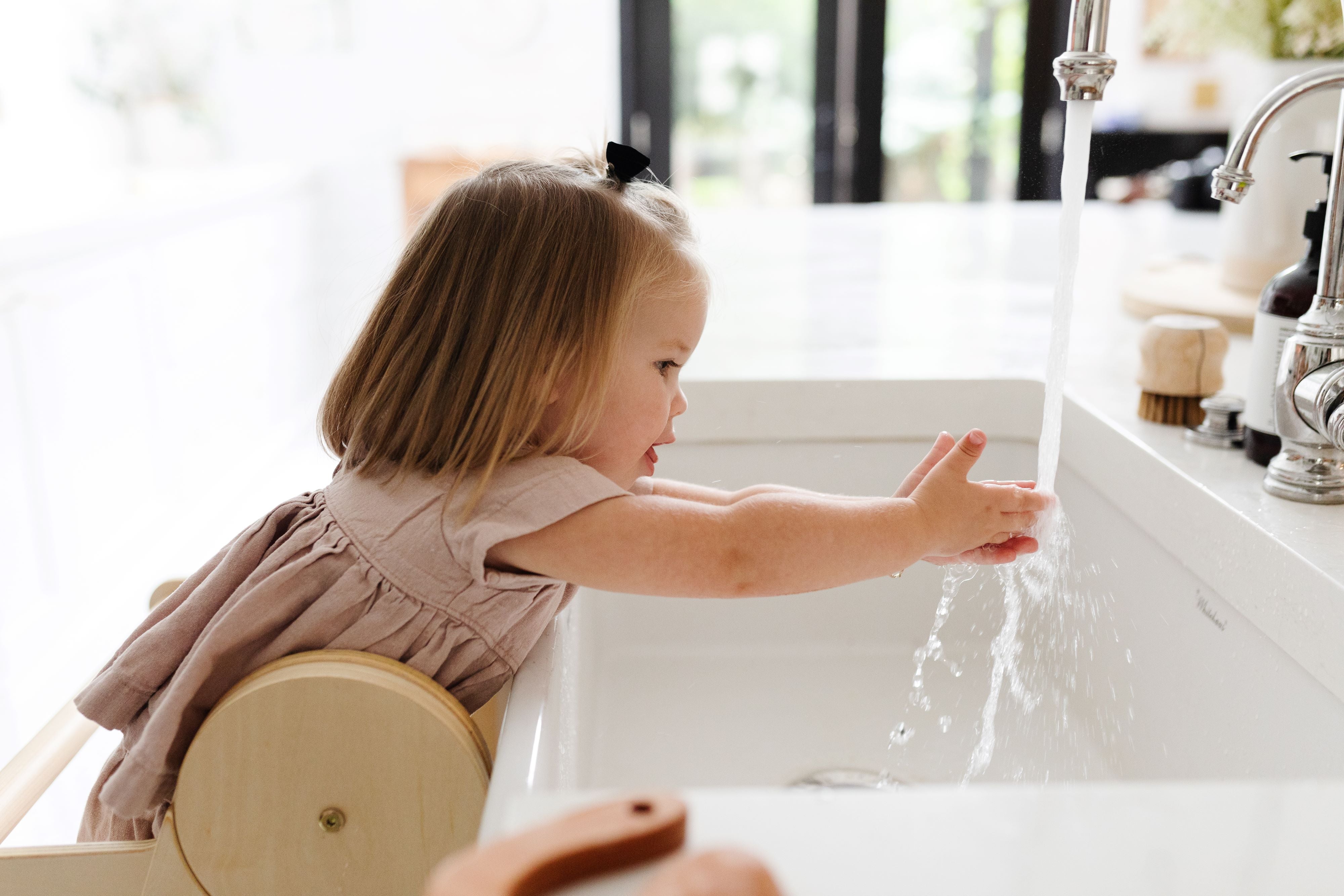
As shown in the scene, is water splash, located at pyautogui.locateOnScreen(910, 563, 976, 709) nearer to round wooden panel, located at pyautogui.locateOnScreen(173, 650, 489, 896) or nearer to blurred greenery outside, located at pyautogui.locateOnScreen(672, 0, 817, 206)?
round wooden panel, located at pyautogui.locateOnScreen(173, 650, 489, 896)

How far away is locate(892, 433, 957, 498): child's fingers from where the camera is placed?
33.0 inches

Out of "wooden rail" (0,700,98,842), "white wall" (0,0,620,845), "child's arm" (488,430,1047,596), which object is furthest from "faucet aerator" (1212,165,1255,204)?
"wooden rail" (0,700,98,842)

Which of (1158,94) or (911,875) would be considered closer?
(911,875)

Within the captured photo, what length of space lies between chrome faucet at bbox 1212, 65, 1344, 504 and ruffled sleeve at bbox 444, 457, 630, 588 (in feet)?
1.40

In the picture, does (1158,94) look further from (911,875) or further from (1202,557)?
(911,875)

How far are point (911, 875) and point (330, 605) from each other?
17.1 inches

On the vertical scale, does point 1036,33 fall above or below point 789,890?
above

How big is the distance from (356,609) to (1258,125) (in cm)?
63

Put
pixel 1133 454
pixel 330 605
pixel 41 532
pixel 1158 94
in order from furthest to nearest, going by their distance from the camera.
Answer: pixel 1158 94 → pixel 41 532 → pixel 1133 454 → pixel 330 605

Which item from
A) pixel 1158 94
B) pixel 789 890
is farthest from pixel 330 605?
pixel 1158 94

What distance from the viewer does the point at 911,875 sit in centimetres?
35

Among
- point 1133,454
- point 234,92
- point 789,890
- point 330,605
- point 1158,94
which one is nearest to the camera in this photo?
point 789,890

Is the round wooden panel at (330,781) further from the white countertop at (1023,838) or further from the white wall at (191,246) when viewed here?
the white wall at (191,246)

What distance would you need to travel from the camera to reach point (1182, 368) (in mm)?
929
